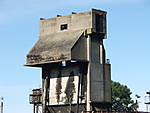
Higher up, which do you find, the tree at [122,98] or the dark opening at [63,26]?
the dark opening at [63,26]

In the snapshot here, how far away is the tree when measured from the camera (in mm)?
144375

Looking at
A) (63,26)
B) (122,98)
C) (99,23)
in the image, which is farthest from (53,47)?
(122,98)

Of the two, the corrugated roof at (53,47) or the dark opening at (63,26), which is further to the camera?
the dark opening at (63,26)

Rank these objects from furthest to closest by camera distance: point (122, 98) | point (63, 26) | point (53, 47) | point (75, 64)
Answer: point (122, 98) → point (63, 26) → point (53, 47) → point (75, 64)

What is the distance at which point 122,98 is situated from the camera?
477ft

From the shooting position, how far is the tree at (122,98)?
144 m

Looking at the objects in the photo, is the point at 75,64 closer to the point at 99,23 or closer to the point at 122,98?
the point at 99,23

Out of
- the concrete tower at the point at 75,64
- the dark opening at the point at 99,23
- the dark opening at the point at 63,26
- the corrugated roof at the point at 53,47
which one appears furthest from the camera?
the dark opening at the point at 63,26

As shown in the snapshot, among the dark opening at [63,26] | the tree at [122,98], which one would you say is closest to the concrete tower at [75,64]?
the dark opening at [63,26]

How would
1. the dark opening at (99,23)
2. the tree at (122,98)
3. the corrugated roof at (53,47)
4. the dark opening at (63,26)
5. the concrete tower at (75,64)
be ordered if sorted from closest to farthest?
the concrete tower at (75,64)
the corrugated roof at (53,47)
the dark opening at (99,23)
the dark opening at (63,26)
the tree at (122,98)

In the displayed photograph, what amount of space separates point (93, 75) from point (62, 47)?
676 centimetres

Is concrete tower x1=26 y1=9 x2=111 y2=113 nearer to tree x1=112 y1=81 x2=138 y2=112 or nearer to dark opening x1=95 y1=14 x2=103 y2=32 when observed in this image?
dark opening x1=95 y1=14 x2=103 y2=32

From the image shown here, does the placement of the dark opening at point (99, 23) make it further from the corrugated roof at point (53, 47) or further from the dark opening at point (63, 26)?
the dark opening at point (63, 26)

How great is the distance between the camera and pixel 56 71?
93.9 m
